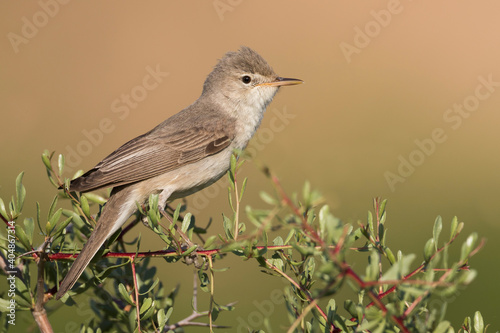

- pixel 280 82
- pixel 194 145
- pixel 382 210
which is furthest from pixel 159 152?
pixel 382 210

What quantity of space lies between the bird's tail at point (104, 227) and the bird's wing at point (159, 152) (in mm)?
102

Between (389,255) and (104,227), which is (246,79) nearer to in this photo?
(104,227)

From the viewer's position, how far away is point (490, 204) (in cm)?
630

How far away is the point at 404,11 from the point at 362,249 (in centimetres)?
866

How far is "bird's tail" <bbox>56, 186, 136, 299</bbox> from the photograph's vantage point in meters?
2.13

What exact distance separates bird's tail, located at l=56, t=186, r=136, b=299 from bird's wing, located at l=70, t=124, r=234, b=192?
10 centimetres

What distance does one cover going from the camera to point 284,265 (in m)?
2.02

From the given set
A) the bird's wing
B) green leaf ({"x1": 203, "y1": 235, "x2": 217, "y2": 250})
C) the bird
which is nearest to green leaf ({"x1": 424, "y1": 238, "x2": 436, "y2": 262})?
green leaf ({"x1": 203, "y1": 235, "x2": 217, "y2": 250})

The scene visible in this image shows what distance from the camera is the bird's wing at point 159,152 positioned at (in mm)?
3641

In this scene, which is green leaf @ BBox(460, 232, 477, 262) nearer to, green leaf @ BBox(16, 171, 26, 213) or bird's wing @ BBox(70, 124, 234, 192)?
green leaf @ BBox(16, 171, 26, 213)

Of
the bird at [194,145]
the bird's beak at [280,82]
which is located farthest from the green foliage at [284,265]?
the bird's beak at [280,82]

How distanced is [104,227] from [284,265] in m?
0.93

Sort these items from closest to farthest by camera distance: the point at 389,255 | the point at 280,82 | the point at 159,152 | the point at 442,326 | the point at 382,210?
the point at 442,326 → the point at 389,255 → the point at 382,210 → the point at 159,152 → the point at 280,82

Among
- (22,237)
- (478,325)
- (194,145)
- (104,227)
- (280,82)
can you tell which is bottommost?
(478,325)
